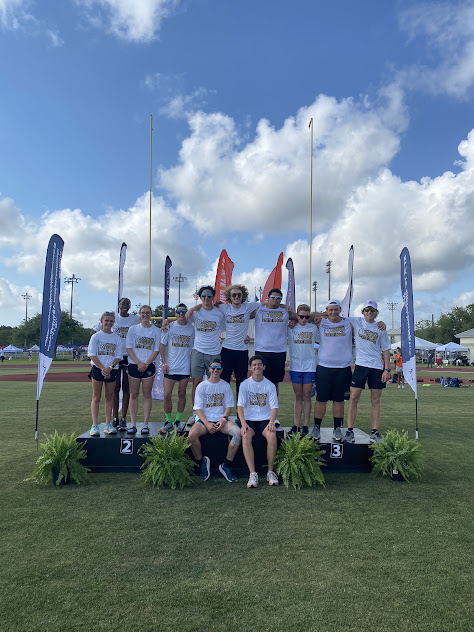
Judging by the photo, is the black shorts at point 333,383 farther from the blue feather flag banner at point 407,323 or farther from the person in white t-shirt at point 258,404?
the blue feather flag banner at point 407,323

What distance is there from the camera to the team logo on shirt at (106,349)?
5.97 meters

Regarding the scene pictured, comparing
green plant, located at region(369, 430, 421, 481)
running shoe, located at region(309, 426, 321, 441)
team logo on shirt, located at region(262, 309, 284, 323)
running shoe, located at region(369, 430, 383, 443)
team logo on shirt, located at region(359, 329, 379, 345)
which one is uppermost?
team logo on shirt, located at region(262, 309, 284, 323)

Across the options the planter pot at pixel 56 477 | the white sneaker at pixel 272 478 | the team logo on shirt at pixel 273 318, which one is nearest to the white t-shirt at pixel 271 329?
the team logo on shirt at pixel 273 318

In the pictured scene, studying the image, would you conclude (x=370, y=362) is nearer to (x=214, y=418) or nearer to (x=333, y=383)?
(x=333, y=383)

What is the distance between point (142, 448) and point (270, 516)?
6.91 feet

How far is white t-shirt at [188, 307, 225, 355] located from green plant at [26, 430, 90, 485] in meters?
1.99

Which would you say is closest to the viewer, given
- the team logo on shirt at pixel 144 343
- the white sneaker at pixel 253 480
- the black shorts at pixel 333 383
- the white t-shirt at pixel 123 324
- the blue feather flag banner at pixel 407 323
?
the white sneaker at pixel 253 480

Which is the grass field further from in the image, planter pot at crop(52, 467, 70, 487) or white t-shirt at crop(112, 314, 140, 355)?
white t-shirt at crop(112, 314, 140, 355)

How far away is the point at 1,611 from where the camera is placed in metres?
2.59

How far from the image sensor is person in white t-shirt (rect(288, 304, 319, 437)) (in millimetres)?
5824

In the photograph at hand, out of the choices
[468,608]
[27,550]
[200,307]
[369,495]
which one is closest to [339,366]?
[369,495]

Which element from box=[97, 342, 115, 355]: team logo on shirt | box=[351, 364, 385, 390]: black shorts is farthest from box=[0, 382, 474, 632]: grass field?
box=[97, 342, 115, 355]: team logo on shirt

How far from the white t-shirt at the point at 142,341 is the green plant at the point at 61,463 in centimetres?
138

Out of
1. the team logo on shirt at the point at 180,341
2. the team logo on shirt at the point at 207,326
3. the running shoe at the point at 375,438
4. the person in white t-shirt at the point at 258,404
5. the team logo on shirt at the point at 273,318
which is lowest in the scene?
the running shoe at the point at 375,438
